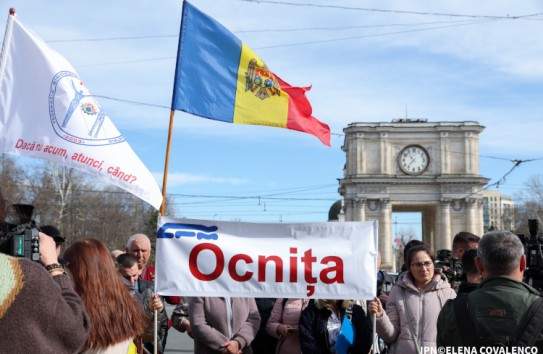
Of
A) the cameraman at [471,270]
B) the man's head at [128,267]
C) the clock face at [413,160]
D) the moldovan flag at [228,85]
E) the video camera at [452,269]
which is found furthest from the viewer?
the clock face at [413,160]

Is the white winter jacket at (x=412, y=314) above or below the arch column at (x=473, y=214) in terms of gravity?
below

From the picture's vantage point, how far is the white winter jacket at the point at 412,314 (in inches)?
293

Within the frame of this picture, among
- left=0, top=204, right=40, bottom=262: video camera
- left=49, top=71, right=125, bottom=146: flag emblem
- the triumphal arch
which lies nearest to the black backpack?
left=0, top=204, right=40, bottom=262: video camera

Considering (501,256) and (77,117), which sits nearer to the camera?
(501,256)

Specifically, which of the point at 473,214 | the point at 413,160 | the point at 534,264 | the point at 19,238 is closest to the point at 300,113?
the point at 534,264

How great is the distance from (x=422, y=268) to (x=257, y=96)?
286cm

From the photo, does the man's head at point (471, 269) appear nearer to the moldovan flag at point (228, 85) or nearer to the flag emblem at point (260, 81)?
the moldovan flag at point (228, 85)

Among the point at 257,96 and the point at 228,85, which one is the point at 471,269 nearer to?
the point at 257,96

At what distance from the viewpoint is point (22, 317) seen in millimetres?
3131

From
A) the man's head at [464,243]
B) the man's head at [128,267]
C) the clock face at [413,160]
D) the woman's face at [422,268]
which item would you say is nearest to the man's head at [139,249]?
the man's head at [128,267]

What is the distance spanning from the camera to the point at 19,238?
3748 mm

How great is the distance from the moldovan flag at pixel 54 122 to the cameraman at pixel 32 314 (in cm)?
405

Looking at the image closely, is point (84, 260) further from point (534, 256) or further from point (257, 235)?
point (534, 256)

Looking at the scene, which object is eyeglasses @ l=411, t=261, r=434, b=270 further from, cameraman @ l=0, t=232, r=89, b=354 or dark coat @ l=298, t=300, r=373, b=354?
cameraman @ l=0, t=232, r=89, b=354
